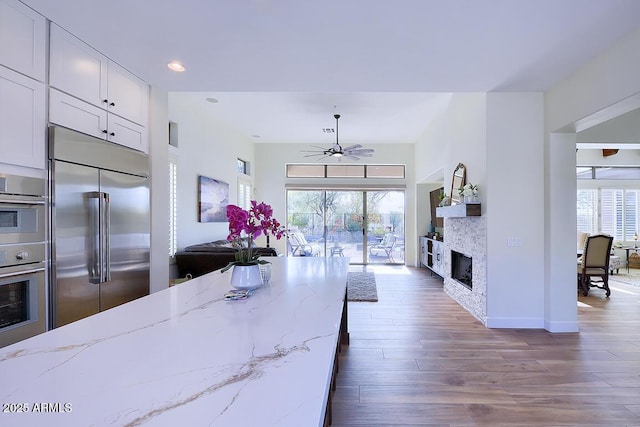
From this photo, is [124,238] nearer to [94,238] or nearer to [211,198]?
[94,238]

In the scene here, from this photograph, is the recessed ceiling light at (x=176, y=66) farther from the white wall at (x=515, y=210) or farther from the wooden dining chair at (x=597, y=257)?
the wooden dining chair at (x=597, y=257)

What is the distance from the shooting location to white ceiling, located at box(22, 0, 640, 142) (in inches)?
81.4

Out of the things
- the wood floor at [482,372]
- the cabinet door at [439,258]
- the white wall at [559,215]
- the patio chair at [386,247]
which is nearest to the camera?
the wood floor at [482,372]

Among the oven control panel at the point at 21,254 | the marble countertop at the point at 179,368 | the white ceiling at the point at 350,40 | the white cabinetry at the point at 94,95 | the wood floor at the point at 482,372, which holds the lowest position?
the wood floor at the point at 482,372

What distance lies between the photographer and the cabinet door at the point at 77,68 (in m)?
2.19

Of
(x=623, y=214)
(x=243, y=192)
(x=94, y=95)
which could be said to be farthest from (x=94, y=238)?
(x=623, y=214)

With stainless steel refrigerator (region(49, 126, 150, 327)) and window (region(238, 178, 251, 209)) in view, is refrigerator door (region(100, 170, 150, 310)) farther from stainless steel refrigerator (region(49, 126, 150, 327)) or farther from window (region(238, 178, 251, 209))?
window (region(238, 178, 251, 209))

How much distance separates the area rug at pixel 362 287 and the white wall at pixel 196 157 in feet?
9.09

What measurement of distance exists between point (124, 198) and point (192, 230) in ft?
7.78

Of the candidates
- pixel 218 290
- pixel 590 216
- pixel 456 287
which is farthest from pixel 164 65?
pixel 590 216

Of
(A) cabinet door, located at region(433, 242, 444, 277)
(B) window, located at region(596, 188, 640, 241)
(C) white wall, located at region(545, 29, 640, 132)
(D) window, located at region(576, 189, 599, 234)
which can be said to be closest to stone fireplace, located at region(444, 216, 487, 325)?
(A) cabinet door, located at region(433, 242, 444, 277)

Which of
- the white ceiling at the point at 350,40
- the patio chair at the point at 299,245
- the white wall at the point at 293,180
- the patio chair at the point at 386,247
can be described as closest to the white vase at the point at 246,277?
the white ceiling at the point at 350,40

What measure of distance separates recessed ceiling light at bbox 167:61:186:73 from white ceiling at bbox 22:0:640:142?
54mm

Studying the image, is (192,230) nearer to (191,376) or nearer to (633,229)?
(191,376)
